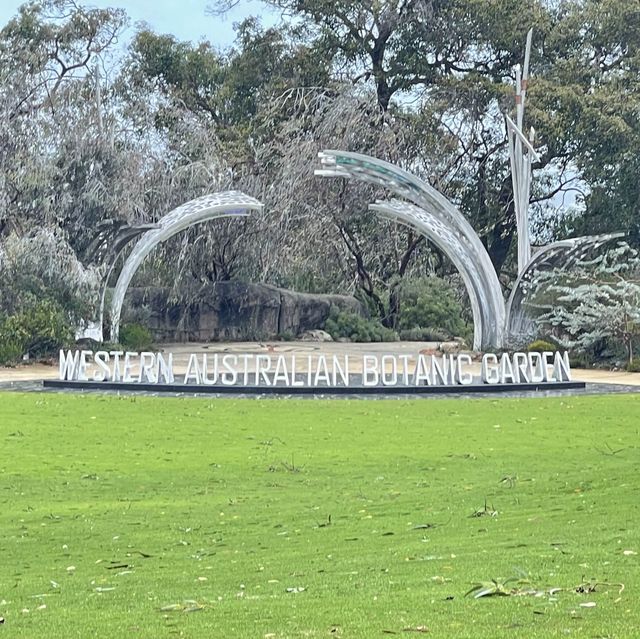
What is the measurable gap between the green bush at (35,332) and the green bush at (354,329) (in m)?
11.5

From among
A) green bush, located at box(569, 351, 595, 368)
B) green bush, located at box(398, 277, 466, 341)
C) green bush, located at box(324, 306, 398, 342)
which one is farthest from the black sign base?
green bush, located at box(398, 277, 466, 341)

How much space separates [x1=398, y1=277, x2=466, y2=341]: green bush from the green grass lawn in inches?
851

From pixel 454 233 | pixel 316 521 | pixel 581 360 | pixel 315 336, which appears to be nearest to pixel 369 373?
pixel 581 360

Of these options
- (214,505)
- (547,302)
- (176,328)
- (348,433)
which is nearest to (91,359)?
(176,328)

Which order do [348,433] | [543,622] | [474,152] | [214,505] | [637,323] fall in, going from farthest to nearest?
[474,152] → [637,323] → [348,433] → [214,505] → [543,622]

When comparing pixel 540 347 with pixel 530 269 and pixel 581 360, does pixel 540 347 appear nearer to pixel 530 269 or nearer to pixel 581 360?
pixel 581 360

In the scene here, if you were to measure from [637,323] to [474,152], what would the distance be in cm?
1676

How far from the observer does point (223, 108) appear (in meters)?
45.6

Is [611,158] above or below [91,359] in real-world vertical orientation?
above

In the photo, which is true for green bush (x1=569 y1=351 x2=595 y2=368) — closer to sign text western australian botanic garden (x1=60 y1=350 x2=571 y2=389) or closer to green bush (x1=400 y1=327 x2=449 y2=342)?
sign text western australian botanic garden (x1=60 y1=350 x2=571 y2=389)

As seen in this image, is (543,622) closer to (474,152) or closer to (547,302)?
(547,302)

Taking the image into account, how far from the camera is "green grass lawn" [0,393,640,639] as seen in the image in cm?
577

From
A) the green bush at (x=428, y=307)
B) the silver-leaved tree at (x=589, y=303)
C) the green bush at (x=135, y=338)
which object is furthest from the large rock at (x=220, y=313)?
the silver-leaved tree at (x=589, y=303)

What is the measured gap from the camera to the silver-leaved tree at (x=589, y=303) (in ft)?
90.0
